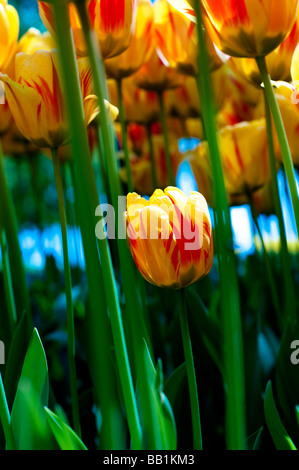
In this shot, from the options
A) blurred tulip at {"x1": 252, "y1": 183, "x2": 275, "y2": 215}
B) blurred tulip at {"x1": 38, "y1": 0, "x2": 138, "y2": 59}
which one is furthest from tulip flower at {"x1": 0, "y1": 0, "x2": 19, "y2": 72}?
blurred tulip at {"x1": 252, "y1": 183, "x2": 275, "y2": 215}

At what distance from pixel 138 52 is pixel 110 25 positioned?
12cm

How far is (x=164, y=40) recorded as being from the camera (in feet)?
1.88

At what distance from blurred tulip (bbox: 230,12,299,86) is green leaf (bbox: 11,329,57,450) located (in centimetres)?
31

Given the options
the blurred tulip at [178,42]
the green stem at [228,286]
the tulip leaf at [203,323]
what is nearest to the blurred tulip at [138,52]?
the blurred tulip at [178,42]

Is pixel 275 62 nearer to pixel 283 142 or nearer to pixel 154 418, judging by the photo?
pixel 283 142

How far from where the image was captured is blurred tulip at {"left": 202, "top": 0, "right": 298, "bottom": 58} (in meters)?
0.38

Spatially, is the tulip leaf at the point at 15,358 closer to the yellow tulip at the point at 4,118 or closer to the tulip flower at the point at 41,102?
the tulip flower at the point at 41,102

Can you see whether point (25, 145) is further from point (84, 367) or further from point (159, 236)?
point (159, 236)

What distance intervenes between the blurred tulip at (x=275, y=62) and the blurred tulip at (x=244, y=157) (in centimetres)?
11

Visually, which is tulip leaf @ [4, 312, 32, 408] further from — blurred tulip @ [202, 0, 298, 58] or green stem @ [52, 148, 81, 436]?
blurred tulip @ [202, 0, 298, 58]

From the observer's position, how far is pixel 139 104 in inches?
29.5

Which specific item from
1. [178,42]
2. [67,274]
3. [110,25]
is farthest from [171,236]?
[178,42]

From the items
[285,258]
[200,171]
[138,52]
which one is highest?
[138,52]
